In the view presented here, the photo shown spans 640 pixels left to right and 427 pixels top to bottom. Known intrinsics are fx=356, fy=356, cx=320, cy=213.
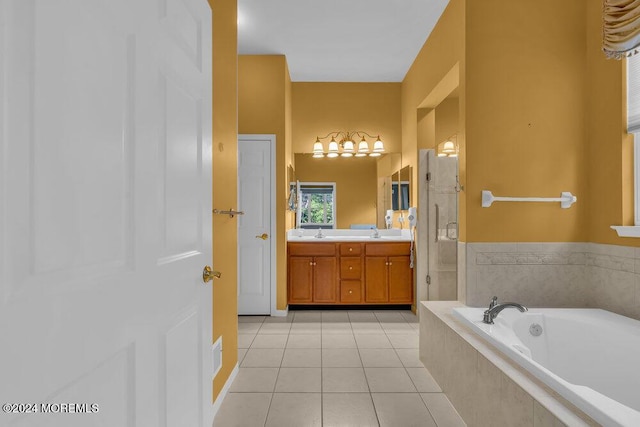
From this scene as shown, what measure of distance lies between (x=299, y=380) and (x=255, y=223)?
1873 mm

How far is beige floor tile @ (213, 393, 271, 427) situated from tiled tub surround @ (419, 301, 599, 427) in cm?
106

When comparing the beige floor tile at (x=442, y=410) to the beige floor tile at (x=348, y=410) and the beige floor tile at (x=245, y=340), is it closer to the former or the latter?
the beige floor tile at (x=348, y=410)

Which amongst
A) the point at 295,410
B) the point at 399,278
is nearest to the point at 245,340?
the point at 295,410

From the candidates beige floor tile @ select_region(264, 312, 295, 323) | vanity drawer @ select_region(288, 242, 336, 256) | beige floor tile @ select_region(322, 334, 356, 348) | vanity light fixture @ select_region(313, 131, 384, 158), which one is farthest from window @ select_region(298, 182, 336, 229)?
beige floor tile @ select_region(322, 334, 356, 348)

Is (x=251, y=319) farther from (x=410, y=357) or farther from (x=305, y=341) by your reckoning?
(x=410, y=357)

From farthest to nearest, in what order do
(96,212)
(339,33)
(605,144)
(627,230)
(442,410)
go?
(339,33)
(605,144)
(627,230)
(442,410)
(96,212)

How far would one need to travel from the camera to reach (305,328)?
341 cm

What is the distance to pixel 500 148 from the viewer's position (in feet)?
7.93

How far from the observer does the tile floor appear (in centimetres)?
191

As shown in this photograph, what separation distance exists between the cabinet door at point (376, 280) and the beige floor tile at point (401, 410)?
Result: 6.05ft

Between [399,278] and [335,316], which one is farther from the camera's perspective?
[399,278]

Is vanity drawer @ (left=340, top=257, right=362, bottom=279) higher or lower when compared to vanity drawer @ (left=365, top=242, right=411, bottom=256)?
lower

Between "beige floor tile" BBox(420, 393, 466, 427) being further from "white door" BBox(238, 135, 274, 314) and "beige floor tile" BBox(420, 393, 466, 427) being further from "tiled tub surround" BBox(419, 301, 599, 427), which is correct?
"white door" BBox(238, 135, 274, 314)

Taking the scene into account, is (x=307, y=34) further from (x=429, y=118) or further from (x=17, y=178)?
(x=17, y=178)
